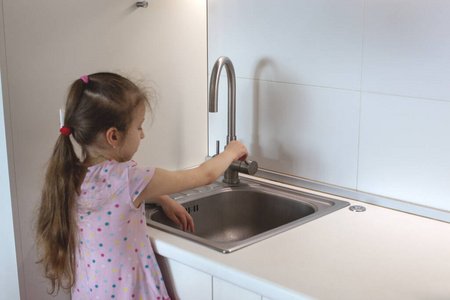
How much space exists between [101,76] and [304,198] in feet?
2.22

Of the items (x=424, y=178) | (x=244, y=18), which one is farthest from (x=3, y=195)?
(x=424, y=178)

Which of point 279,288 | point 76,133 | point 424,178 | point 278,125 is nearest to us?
point 279,288

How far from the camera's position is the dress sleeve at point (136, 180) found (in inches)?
46.7

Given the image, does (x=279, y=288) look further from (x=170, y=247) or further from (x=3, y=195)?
(x=3, y=195)

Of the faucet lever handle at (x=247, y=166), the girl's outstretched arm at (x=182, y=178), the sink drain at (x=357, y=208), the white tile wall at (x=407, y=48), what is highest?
the white tile wall at (x=407, y=48)

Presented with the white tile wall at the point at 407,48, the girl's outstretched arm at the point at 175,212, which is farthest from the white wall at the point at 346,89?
the girl's outstretched arm at the point at 175,212

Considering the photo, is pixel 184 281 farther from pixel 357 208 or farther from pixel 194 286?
pixel 357 208

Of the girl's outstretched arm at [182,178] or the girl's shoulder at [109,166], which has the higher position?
the girl's shoulder at [109,166]

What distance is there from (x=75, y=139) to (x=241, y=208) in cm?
64

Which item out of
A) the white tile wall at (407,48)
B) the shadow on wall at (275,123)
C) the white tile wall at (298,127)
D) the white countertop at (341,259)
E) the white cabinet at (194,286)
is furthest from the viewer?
the shadow on wall at (275,123)

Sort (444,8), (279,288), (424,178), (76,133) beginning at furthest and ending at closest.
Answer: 1. (424,178)
2. (444,8)
3. (76,133)
4. (279,288)

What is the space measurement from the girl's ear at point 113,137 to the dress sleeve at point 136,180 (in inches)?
2.3

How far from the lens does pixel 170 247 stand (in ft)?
4.12

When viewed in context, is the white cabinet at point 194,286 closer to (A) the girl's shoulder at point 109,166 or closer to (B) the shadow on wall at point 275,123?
(A) the girl's shoulder at point 109,166
